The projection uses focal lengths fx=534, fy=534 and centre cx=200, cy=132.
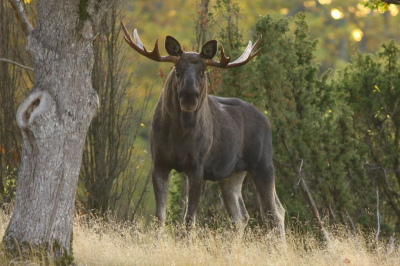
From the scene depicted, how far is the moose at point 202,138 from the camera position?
650 cm

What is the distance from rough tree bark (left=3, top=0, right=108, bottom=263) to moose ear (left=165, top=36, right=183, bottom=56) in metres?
1.09

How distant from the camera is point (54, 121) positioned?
534cm

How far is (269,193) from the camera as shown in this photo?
8.08m

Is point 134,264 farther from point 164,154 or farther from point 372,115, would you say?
point 372,115

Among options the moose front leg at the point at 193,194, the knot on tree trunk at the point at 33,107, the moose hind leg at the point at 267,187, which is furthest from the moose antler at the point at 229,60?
the knot on tree trunk at the point at 33,107

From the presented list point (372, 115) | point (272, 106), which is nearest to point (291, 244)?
point (272, 106)

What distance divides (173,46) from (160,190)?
1787 mm

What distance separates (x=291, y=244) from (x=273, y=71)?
11.0 ft

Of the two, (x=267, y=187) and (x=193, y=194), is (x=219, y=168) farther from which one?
(x=267, y=187)

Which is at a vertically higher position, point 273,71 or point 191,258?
point 273,71

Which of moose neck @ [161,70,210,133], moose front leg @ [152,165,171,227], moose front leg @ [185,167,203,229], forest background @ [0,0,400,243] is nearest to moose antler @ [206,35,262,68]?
moose neck @ [161,70,210,133]

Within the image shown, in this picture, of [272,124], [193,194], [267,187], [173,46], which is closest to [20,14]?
[173,46]

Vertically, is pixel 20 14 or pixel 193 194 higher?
pixel 20 14

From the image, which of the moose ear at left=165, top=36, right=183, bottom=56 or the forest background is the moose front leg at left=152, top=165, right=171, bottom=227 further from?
the forest background
